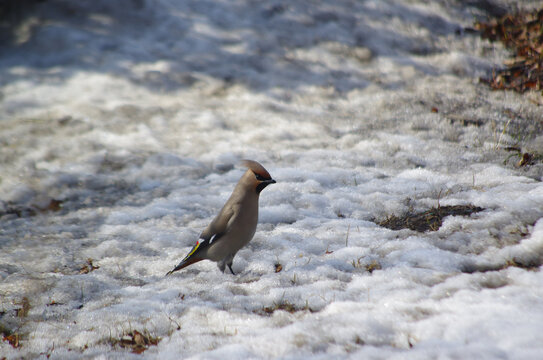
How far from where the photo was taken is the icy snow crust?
3.10 m

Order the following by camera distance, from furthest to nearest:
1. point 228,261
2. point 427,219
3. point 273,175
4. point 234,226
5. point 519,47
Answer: point 519,47 < point 273,175 < point 427,219 < point 228,261 < point 234,226

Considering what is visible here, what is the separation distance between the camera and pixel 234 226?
13.3ft

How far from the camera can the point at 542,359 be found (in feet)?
7.78

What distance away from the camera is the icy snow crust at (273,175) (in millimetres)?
3102

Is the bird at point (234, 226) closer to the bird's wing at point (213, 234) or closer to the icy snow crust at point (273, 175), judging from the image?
the bird's wing at point (213, 234)

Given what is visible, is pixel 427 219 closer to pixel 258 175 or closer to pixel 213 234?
pixel 258 175

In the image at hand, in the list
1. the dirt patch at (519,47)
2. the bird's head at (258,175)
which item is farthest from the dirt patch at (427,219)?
the dirt patch at (519,47)

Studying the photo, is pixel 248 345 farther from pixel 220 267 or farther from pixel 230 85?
pixel 230 85

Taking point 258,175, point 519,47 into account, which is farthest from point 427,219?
point 519,47

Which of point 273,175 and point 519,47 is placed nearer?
point 273,175

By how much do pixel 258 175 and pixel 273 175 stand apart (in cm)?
177

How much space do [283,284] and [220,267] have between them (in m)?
0.71

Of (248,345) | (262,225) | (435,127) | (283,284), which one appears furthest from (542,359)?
(435,127)

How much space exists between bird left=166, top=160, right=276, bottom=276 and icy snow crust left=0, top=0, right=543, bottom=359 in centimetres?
20
